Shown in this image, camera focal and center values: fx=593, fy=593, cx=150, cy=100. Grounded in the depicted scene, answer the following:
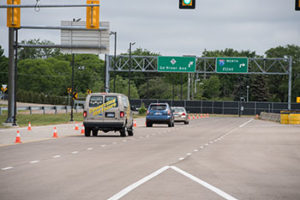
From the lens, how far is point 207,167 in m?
14.0

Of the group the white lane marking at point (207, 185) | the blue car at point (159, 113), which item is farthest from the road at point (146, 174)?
the blue car at point (159, 113)

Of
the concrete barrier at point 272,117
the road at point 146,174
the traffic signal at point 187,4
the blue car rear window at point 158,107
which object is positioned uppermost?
the traffic signal at point 187,4

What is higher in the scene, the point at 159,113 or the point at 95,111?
the point at 95,111

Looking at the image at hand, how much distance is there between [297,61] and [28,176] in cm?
13430

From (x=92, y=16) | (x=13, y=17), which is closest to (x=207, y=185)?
(x=92, y=16)

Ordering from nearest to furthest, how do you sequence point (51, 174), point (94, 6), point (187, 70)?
point (51, 174) → point (94, 6) → point (187, 70)

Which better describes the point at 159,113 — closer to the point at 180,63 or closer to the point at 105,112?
the point at 105,112

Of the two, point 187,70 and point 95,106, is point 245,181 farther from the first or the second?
point 187,70

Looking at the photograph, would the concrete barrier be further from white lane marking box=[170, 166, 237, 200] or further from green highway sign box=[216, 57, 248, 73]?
white lane marking box=[170, 166, 237, 200]

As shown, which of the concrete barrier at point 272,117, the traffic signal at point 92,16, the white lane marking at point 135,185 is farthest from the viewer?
the concrete barrier at point 272,117

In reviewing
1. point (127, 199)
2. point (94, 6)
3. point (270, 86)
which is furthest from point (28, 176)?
point (270, 86)

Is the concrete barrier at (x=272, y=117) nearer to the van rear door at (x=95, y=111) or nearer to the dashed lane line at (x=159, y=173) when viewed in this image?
the van rear door at (x=95, y=111)

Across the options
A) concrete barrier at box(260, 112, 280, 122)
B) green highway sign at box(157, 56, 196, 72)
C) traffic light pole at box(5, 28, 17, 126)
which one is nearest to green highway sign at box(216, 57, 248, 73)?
green highway sign at box(157, 56, 196, 72)

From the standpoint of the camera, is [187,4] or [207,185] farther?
[187,4]
